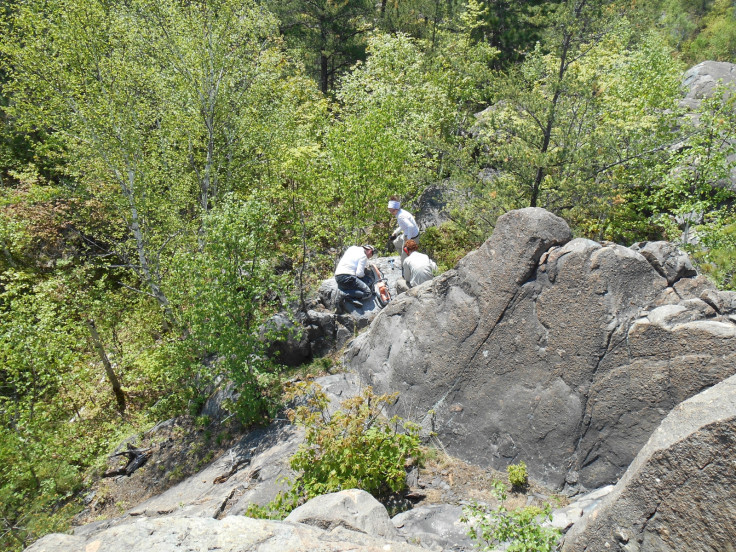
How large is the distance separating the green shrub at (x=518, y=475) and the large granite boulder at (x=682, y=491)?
2361 millimetres

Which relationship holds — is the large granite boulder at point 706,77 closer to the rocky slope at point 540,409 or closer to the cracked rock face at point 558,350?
the cracked rock face at point 558,350

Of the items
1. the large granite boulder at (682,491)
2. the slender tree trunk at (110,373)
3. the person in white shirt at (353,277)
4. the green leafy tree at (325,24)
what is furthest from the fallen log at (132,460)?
the green leafy tree at (325,24)

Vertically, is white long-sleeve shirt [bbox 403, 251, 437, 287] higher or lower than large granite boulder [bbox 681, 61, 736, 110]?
lower

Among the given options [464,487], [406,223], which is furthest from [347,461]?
[406,223]

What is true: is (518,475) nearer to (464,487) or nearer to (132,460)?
(464,487)

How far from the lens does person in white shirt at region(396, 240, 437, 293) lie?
428 inches

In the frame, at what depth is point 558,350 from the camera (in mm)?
7621

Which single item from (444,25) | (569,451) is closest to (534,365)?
(569,451)

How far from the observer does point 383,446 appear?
Result: 7.42m

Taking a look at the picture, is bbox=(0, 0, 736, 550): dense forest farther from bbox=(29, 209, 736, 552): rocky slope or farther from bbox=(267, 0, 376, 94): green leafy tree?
bbox=(267, 0, 376, 94): green leafy tree

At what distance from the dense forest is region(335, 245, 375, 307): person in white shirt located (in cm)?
117

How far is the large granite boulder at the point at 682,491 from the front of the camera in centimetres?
409

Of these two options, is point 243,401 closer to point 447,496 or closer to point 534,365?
point 447,496

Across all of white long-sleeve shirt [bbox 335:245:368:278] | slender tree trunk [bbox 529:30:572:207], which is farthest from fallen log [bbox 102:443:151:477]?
slender tree trunk [bbox 529:30:572:207]
